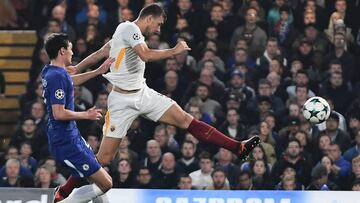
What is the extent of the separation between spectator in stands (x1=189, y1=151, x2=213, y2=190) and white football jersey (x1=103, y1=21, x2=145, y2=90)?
3375 millimetres

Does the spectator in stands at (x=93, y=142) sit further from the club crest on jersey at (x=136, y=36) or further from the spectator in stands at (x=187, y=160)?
the club crest on jersey at (x=136, y=36)

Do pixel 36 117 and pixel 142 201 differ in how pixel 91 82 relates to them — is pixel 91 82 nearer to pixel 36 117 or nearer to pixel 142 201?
pixel 36 117

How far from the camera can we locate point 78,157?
15.4 meters

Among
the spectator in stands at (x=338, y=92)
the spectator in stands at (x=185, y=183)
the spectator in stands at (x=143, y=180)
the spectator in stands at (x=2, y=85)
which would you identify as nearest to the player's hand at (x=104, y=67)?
the spectator in stands at (x=185, y=183)

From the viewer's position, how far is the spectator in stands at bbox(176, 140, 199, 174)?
66.1ft

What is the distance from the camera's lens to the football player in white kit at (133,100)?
16.5m

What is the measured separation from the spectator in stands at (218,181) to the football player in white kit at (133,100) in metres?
2.80

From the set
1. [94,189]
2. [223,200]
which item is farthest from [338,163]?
[94,189]

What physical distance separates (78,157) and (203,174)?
15.5 feet

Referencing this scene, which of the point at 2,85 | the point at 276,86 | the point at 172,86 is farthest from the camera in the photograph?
the point at 2,85

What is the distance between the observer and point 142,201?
17875 mm

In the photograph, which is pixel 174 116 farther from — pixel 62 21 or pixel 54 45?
pixel 62 21

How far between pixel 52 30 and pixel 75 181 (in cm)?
708

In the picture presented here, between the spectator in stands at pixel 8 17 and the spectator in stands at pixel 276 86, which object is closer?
the spectator in stands at pixel 276 86
